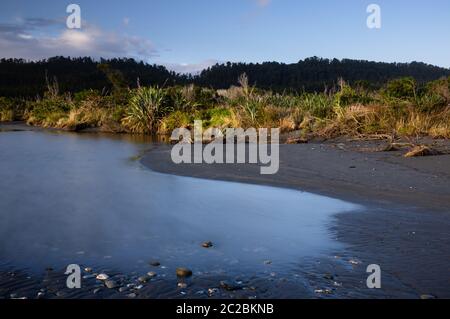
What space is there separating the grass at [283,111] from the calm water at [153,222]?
692 cm

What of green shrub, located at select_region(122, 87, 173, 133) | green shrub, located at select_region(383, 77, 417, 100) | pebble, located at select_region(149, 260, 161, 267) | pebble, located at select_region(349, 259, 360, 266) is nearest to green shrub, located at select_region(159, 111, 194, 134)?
green shrub, located at select_region(122, 87, 173, 133)

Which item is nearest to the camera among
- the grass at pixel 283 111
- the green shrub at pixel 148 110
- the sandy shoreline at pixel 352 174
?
the sandy shoreline at pixel 352 174

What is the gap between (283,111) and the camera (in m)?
23.4

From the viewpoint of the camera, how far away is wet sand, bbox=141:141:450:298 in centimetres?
538

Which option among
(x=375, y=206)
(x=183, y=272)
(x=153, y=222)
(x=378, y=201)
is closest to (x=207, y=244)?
(x=183, y=272)

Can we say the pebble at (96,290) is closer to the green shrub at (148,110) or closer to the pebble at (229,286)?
the pebble at (229,286)

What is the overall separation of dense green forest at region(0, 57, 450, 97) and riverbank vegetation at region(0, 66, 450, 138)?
127 ft

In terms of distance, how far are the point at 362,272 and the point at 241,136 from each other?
15.8 meters

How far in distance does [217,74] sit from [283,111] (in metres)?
59.2

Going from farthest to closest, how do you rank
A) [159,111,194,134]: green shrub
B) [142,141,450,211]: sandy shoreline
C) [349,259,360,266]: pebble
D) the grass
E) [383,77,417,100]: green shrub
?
[159,111,194,134]: green shrub < [383,77,417,100]: green shrub < the grass < [142,141,450,211]: sandy shoreline < [349,259,360,266]: pebble

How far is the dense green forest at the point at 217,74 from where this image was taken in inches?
2968

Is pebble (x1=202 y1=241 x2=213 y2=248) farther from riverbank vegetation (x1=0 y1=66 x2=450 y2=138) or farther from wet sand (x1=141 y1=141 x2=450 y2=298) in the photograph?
riverbank vegetation (x1=0 y1=66 x2=450 y2=138)

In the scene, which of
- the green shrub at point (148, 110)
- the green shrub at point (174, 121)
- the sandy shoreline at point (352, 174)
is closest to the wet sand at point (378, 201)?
the sandy shoreline at point (352, 174)
